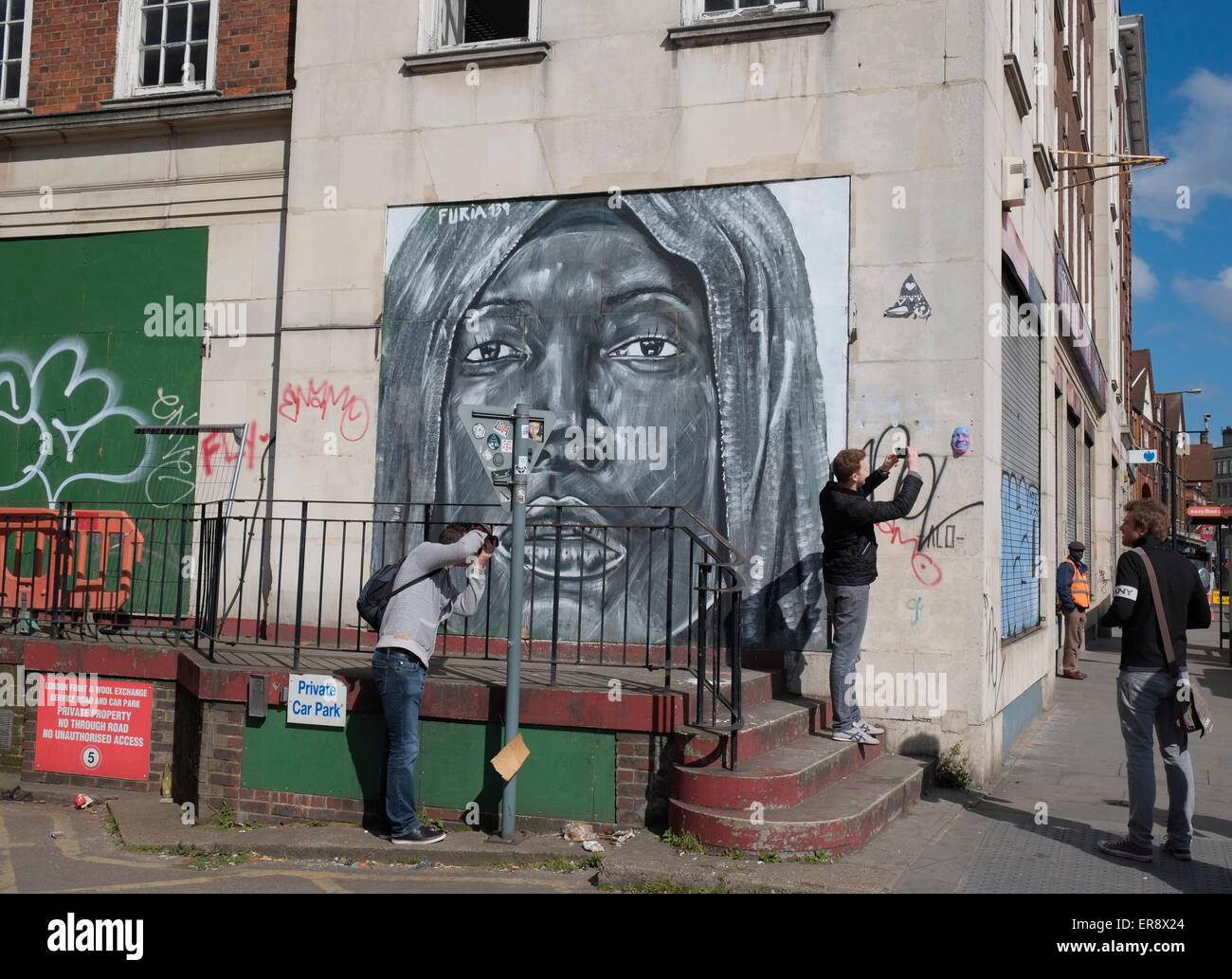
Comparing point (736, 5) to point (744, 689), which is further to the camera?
point (736, 5)

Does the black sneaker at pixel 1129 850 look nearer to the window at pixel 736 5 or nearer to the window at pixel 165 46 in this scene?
the window at pixel 736 5

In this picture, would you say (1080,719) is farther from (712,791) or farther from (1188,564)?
(712,791)

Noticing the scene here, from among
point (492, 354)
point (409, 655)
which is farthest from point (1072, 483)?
point (409, 655)

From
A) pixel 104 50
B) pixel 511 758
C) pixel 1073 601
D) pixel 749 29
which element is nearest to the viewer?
pixel 511 758

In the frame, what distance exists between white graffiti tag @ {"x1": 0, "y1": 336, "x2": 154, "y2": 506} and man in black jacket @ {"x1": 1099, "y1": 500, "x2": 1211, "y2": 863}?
905 cm

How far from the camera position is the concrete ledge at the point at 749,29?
8906 mm

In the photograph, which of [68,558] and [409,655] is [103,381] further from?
[409,655]

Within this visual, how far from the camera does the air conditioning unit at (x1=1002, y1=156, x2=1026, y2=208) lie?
9352 millimetres

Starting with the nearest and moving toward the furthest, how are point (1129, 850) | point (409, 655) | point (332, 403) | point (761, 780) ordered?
point (761, 780) < point (1129, 850) < point (409, 655) < point (332, 403)

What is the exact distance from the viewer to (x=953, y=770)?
8109 mm

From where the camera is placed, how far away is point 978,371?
8.27m

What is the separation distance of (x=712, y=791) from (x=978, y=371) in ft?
12.6

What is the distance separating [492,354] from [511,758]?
162 inches
